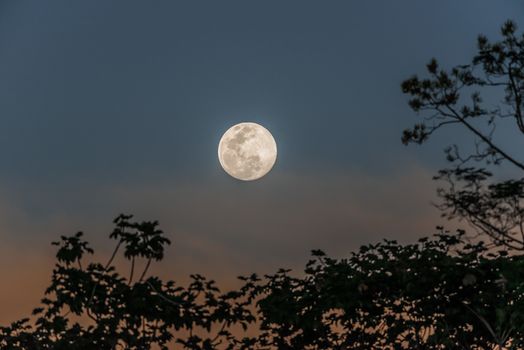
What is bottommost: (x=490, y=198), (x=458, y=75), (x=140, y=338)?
(x=140, y=338)

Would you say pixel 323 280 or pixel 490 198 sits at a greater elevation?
pixel 490 198

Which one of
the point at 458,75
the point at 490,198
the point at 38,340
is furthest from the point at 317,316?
the point at 458,75

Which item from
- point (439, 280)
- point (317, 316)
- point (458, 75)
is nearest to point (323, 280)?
point (317, 316)

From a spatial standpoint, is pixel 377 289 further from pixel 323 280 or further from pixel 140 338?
pixel 140 338

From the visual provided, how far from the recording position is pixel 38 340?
13406 mm

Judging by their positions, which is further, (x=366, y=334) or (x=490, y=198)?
(x=490, y=198)

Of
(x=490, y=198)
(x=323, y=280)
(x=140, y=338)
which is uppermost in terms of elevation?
(x=490, y=198)

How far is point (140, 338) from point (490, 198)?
7.80 m

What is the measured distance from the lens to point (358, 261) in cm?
1349

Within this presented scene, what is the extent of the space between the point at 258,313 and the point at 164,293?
175 cm

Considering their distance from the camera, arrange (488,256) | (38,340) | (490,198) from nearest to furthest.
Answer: (488,256), (38,340), (490,198)

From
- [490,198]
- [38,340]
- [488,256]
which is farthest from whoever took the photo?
[490,198]

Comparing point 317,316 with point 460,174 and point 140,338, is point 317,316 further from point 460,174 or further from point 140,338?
point 460,174

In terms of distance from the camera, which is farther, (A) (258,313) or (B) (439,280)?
(A) (258,313)
